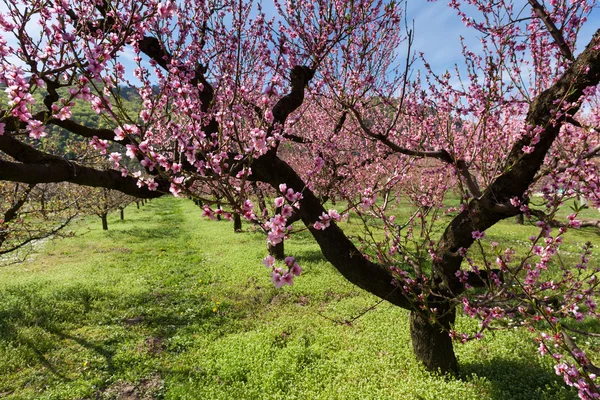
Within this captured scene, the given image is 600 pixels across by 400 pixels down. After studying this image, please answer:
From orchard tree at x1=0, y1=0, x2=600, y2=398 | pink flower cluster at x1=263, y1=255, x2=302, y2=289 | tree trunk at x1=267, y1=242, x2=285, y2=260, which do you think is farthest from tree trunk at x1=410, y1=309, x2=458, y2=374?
tree trunk at x1=267, y1=242, x2=285, y2=260

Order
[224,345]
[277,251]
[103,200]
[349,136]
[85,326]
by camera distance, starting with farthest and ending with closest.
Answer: [103,200]
[277,251]
[85,326]
[224,345]
[349,136]

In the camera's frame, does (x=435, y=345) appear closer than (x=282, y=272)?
No

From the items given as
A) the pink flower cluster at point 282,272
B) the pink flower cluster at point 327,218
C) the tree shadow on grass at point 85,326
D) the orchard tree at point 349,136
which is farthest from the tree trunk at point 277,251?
the pink flower cluster at point 282,272

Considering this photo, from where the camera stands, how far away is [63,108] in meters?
3.54

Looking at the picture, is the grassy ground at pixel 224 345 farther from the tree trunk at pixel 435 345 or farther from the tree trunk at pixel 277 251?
the tree trunk at pixel 277 251

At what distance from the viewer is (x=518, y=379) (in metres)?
6.59

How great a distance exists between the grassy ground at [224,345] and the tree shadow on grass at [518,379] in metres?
0.03

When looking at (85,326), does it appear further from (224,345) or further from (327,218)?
(327,218)

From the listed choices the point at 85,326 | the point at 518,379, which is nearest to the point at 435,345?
the point at 518,379

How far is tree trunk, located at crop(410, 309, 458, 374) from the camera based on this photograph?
6.50 meters

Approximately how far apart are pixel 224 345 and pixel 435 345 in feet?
16.5

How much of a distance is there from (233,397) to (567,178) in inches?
262

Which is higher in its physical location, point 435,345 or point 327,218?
point 327,218

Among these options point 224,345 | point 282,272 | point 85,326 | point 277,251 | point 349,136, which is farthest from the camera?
point 277,251
